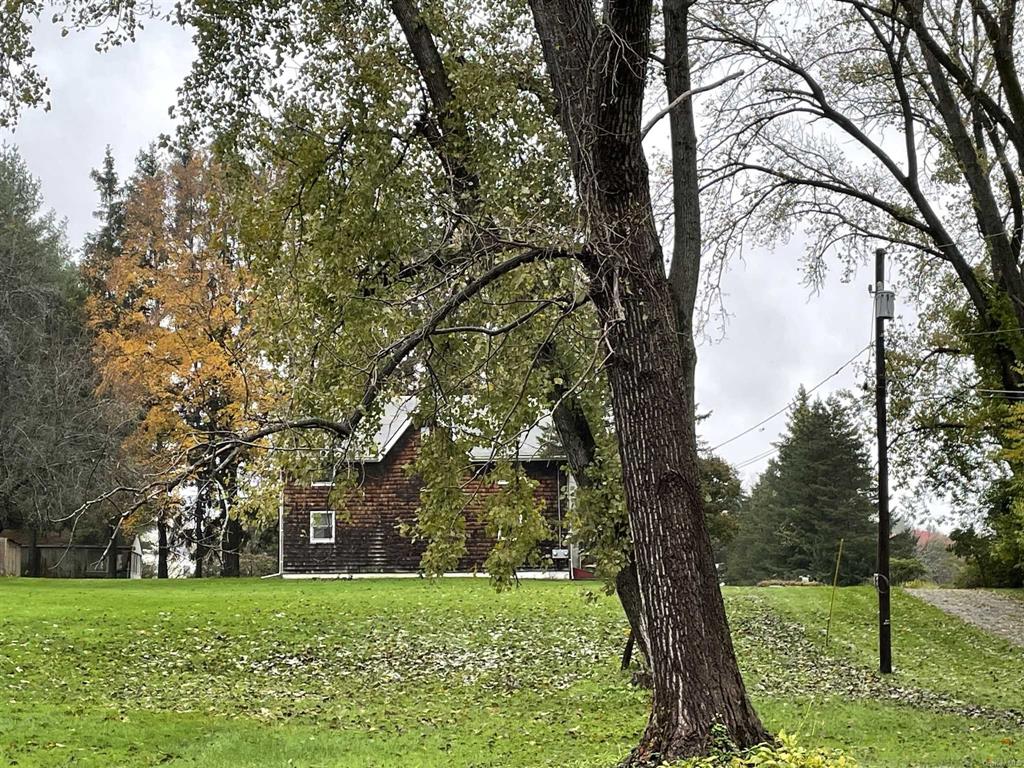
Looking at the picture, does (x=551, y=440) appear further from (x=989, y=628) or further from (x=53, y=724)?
(x=53, y=724)

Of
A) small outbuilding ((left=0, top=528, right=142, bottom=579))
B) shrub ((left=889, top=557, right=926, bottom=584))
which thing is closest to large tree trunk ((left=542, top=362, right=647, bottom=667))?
small outbuilding ((left=0, top=528, right=142, bottom=579))

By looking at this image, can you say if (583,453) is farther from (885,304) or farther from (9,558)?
(9,558)

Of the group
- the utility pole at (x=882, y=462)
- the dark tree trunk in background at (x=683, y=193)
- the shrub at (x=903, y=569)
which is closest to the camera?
the dark tree trunk in background at (x=683, y=193)

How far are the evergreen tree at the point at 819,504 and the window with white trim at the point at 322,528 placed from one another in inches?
755

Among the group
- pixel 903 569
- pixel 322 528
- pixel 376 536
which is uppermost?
pixel 322 528

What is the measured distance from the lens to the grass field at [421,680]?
32.3 feet

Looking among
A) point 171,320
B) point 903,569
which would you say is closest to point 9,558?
point 171,320

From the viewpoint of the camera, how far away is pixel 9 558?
29062 mm

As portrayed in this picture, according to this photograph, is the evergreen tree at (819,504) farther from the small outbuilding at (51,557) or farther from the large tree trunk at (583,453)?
the large tree trunk at (583,453)

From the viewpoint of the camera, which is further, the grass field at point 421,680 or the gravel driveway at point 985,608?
the gravel driveway at point 985,608

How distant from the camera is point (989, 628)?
19781mm

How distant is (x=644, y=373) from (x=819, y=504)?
126 ft

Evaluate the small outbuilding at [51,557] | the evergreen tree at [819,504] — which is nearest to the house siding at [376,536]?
the small outbuilding at [51,557]

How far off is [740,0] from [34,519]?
77.6ft
